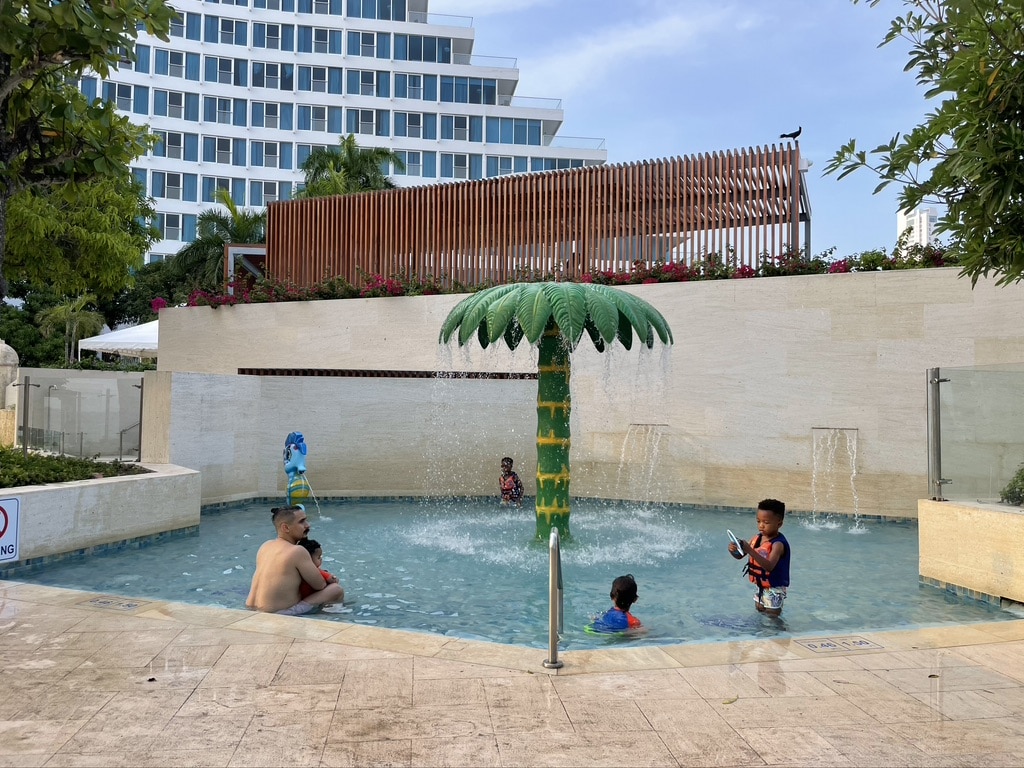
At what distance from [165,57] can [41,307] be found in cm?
2143

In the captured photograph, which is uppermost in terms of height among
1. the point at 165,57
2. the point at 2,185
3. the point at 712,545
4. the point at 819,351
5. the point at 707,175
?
the point at 165,57

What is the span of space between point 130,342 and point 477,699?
1944cm

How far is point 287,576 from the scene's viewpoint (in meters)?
7.85

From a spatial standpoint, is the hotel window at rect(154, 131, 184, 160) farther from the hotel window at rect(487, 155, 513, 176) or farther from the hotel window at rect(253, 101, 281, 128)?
the hotel window at rect(487, 155, 513, 176)

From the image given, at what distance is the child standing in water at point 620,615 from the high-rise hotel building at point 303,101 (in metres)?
52.7

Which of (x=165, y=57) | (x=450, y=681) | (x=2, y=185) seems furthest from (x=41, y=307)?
(x=450, y=681)

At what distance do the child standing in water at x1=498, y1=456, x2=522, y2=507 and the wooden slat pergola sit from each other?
14.3 feet

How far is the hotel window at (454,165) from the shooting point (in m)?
60.2

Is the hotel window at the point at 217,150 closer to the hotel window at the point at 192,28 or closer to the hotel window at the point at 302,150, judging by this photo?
the hotel window at the point at 302,150

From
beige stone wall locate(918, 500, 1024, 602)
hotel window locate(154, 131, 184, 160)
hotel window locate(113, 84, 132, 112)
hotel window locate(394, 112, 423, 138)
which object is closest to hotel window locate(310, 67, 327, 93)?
hotel window locate(394, 112, 423, 138)

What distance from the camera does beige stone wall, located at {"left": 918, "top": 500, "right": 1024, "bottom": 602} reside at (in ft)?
26.0

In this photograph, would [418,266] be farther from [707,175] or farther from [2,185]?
[2,185]

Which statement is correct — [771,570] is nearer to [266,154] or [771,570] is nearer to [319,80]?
[266,154]

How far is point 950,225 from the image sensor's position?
5266mm
